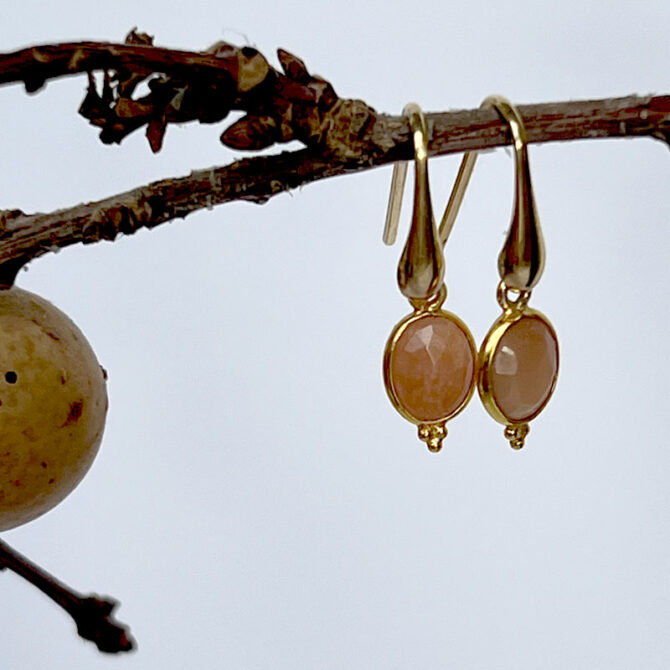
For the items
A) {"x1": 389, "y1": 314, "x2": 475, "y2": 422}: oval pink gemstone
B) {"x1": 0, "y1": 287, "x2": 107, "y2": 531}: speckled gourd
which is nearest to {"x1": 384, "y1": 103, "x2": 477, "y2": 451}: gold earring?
{"x1": 389, "y1": 314, "x2": 475, "y2": 422}: oval pink gemstone

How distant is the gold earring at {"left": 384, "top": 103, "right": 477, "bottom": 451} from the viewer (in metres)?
0.66

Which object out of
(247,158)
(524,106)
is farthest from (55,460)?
(524,106)

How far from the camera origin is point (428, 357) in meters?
0.68

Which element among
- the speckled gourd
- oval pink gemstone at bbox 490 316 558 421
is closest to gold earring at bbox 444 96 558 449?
oval pink gemstone at bbox 490 316 558 421

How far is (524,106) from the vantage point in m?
0.68

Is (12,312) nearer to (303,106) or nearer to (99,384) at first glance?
(99,384)

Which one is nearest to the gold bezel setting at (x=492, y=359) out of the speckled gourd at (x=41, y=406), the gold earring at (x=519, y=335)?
the gold earring at (x=519, y=335)

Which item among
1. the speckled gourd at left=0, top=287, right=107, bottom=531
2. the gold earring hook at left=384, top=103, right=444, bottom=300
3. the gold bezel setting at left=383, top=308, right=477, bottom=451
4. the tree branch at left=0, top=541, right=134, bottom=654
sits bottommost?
the tree branch at left=0, top=541, right=134, bottom=654

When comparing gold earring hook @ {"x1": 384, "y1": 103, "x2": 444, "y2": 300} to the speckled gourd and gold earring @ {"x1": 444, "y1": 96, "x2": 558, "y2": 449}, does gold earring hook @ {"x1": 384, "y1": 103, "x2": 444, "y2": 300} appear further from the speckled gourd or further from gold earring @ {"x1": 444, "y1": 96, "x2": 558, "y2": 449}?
the speckled gourd

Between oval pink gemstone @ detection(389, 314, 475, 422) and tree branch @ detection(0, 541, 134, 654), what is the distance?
21cm

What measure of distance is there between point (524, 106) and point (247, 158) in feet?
0.53

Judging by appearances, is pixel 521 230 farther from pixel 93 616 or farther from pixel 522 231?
pixel 93 616

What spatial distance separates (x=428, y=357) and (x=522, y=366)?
5cm

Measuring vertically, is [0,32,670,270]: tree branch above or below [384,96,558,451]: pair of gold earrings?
above
